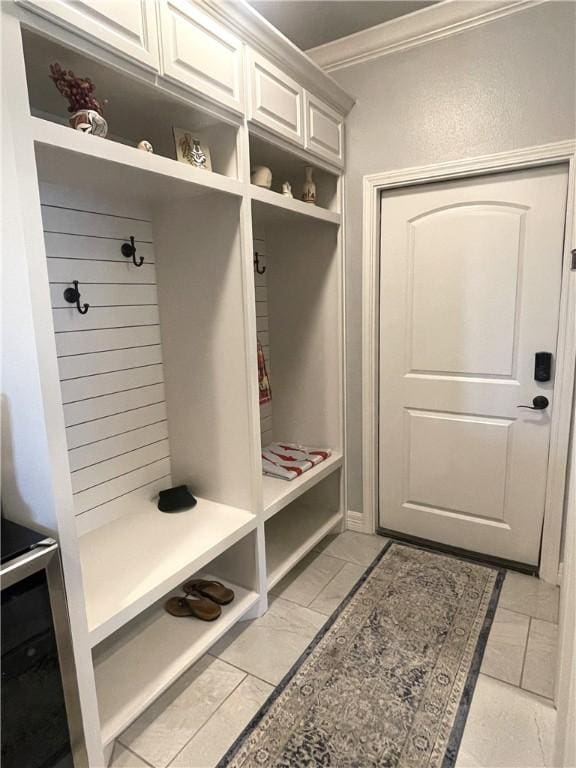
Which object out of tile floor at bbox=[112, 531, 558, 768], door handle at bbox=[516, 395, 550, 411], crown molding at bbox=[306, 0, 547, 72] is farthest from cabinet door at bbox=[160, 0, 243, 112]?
tile floor at bbox=[112, 531, 558, 768]

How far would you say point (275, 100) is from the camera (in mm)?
1875

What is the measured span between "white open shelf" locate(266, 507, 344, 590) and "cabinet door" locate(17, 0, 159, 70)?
2.09m

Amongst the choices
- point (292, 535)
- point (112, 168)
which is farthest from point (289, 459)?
point (112, 168)

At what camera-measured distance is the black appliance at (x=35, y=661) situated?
42.8 inches

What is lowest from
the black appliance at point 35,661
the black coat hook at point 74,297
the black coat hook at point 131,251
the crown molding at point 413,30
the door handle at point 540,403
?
the black appliance at point 35,661

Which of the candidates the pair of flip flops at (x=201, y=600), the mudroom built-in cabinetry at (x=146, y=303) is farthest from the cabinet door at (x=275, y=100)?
the pair of flip flops at (x=201, y=600)

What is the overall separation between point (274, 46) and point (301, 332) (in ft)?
4.56

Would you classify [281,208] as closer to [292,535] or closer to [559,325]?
[559,325]

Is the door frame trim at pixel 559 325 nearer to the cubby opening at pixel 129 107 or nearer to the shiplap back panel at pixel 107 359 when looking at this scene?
the cubby opening at pixel 129 107

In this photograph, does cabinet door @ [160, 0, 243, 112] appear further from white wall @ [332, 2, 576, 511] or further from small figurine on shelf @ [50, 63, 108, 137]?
white wall @ [332, 2, 576, 511]

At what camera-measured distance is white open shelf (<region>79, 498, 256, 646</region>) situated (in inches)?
54.7

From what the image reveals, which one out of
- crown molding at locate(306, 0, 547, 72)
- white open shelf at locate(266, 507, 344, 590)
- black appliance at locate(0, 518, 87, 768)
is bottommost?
white open shelf at locate(266, 507, 344, 590)

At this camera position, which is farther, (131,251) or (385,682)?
(131,251)

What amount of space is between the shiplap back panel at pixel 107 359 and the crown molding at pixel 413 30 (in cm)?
141
